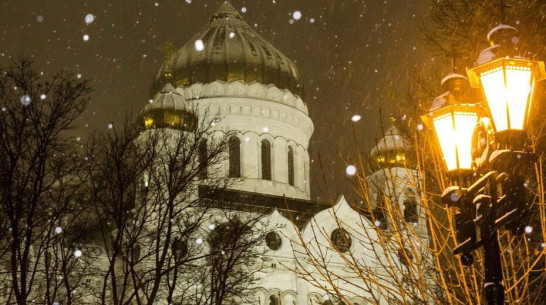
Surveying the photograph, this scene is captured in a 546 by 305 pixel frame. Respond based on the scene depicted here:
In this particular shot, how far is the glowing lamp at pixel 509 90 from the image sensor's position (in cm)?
432

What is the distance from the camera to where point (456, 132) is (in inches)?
187

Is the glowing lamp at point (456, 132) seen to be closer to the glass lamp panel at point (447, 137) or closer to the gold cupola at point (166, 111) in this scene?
the glass lamp panel at point (447, 137)

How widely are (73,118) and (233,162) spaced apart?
19.1m

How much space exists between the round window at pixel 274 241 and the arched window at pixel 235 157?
4630 mm

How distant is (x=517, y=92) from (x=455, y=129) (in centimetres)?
→ 55

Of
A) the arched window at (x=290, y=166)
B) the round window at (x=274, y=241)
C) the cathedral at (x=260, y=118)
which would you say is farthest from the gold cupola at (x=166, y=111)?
the arched window at (x=290, y=166)

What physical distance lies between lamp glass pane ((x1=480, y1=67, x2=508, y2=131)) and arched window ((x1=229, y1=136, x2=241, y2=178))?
27505 mm

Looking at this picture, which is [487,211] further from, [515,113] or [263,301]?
[263,301]

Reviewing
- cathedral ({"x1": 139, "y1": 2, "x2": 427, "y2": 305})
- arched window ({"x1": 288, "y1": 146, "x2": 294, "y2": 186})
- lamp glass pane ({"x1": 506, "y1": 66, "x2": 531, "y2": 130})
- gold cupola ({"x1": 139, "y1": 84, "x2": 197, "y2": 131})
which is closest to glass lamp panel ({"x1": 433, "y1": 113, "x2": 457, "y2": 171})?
lamp glass pane ({"x1": 506, "y1": 66, "x2": 531, "y2": 130})

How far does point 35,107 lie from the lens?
1288 cm

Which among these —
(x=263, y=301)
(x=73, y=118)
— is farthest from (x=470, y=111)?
(x=263, y=301)

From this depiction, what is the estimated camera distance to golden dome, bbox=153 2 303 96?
33344mm

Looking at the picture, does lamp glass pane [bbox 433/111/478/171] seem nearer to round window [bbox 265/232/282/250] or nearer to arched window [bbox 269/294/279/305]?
arched window [bbox 269/294/279/305]

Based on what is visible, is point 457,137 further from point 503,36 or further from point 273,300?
point 273,300
